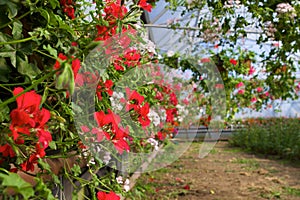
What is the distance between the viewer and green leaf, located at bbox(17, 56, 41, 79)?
564mm

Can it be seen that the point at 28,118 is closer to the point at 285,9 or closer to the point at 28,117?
the point at 28,117

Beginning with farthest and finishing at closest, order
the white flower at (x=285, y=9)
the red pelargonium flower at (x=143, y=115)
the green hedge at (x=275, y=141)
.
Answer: the green hedge at (x=275, y=141), the white flower at (x=285, y=9), the red pelargonium flower at (x=143, y=115)

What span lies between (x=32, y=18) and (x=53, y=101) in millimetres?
175

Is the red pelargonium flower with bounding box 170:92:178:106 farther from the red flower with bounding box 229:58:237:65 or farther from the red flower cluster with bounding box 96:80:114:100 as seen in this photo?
the red flower cluster with bounding box 96:80:114:100

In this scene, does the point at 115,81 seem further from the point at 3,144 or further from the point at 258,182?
the point at 258,182

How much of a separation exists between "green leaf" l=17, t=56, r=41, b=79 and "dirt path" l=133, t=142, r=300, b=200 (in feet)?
5.49

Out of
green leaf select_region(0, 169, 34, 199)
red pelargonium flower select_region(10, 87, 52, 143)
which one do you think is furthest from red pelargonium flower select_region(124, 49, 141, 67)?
green leaf select_region(0, 169, 34, 199)

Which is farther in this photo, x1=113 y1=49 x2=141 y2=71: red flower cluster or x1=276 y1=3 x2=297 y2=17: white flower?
x1=276 y1=3 x2=297 y2=17: white flower

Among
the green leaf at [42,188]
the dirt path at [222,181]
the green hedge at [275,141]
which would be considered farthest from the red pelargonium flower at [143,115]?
the green hedge at [275,141]

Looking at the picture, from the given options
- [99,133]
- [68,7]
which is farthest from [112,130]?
[68,7]

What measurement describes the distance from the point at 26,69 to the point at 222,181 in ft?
10.7

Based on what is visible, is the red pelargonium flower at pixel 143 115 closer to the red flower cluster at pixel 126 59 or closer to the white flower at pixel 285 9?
the red flower cluster at pixel 126 59

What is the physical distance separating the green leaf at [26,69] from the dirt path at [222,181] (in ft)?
5.49

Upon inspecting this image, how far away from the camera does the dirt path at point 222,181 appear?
9.71 feet
